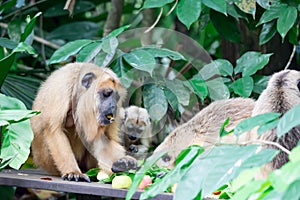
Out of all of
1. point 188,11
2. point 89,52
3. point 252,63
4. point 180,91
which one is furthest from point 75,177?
point 252,63

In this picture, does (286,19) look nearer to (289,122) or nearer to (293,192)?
(289,122)

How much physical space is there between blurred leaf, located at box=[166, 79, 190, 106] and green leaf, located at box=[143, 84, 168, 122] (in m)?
0.14

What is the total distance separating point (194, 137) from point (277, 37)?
1.66 meters

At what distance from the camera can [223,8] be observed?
12.5 ft

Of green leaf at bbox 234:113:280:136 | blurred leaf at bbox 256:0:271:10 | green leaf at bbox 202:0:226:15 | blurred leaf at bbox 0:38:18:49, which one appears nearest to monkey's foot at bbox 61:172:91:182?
blurred leaf at bbox 0:38:18:49

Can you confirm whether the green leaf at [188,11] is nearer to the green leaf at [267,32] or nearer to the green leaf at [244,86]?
the green leaf at [244,86]

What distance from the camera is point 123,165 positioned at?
3.51 metres

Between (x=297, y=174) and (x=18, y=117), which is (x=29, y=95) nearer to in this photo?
(x=18, y=117)

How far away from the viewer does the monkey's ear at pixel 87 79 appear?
12.0 feet

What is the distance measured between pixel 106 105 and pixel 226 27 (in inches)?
65.6

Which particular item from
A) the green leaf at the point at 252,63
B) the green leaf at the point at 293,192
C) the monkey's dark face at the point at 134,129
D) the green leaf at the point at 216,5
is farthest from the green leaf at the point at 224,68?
the green leaf at the point at 293,192

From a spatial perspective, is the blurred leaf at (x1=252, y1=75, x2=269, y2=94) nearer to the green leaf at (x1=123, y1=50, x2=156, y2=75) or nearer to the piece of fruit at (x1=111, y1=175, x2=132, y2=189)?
the green leaf at (x1=123, y1=50, x2=156, y2=75)

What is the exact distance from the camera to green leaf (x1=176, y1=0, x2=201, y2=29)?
12.2 feet

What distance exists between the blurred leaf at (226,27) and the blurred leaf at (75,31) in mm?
1492
